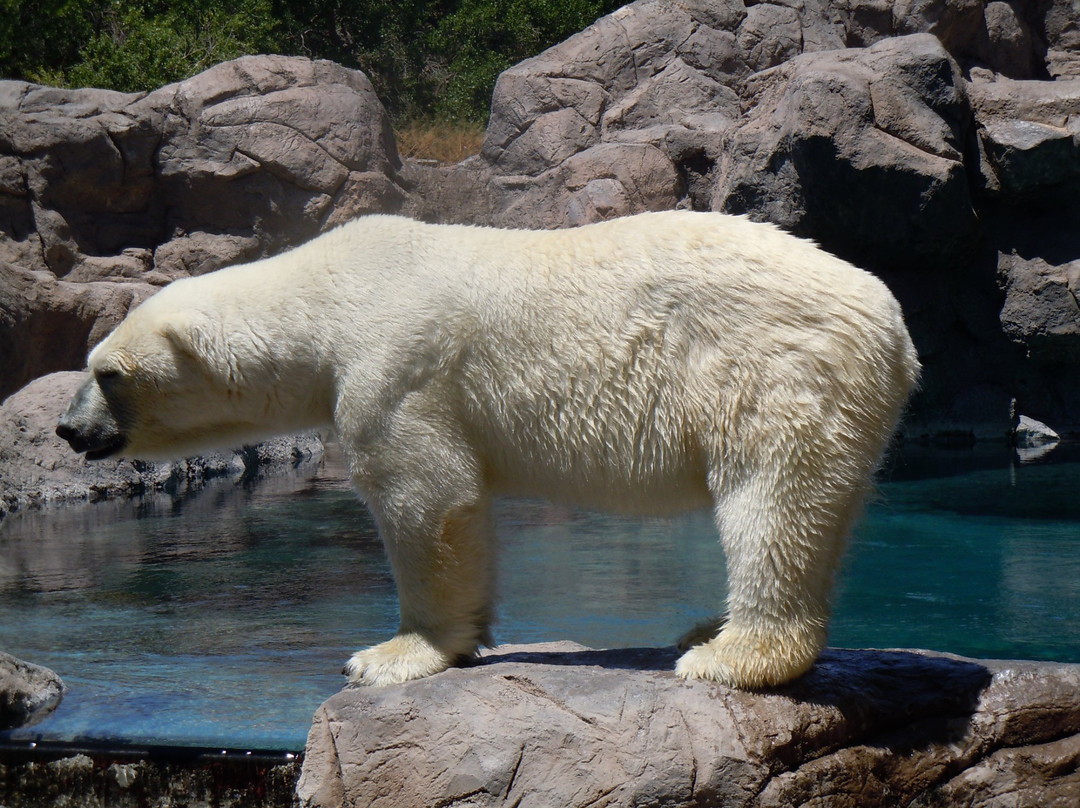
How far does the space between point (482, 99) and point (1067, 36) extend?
1061cm

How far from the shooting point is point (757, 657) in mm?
2865

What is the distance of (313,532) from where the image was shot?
854 cm

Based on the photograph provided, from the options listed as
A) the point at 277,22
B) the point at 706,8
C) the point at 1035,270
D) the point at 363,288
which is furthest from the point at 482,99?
the point at 363,288

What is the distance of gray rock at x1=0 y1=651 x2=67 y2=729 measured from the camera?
13.9 feet

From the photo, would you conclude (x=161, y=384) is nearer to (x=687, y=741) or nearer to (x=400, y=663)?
(x=400, y=663)

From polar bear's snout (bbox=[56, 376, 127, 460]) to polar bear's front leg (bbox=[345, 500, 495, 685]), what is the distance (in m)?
0.83

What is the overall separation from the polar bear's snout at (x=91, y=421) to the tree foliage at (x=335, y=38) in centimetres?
1489

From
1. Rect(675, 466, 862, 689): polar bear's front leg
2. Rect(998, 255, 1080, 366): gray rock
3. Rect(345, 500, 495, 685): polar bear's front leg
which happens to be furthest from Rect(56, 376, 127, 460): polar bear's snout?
Rect(998, 255, 1080, 366): gray rock

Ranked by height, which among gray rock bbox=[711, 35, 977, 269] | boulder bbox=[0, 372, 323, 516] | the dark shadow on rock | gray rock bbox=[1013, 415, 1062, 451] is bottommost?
gray rock bbox=[1013, 415, 1062, 451]

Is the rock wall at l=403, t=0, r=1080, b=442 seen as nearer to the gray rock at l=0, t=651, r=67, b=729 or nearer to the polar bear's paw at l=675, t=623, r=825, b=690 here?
the gray rock at l=0, t=651, r=67, b=729

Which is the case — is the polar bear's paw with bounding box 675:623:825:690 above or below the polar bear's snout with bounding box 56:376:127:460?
below

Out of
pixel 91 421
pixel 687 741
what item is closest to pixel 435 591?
pixel 687 741

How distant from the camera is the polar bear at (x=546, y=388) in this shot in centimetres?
275

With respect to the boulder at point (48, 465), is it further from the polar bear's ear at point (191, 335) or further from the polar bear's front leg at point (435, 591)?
the polar bear's front leg at point (435, 591)
